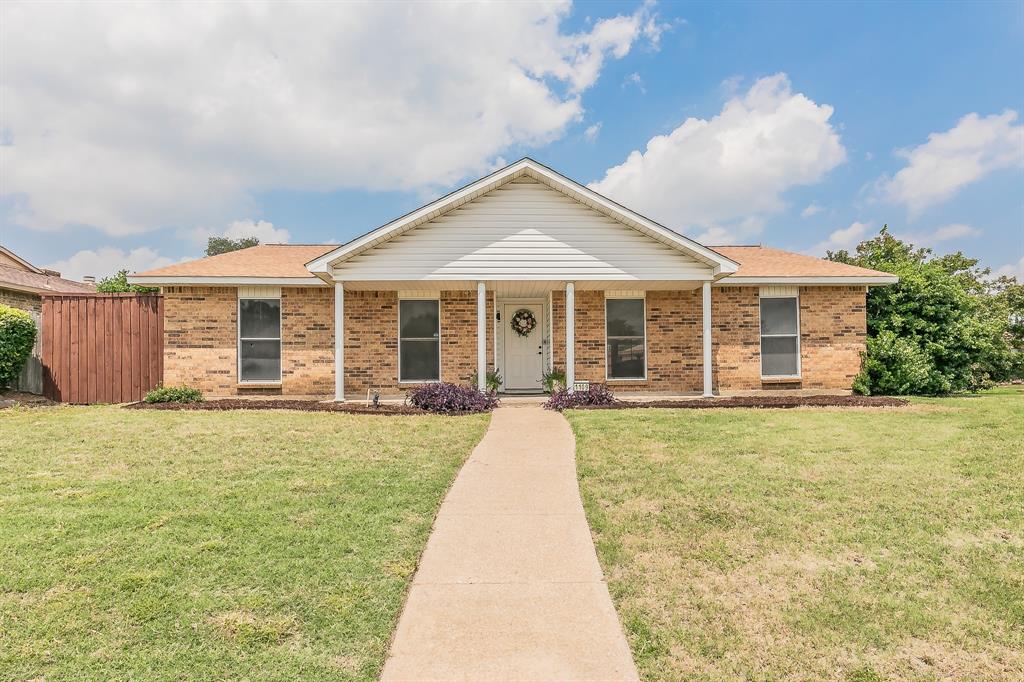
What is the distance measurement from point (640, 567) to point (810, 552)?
4.35 feet

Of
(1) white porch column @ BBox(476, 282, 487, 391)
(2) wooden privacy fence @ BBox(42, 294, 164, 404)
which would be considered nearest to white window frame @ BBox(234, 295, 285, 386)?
(2) wooden privacy fence @ BBox(42, 294, 164, 404)

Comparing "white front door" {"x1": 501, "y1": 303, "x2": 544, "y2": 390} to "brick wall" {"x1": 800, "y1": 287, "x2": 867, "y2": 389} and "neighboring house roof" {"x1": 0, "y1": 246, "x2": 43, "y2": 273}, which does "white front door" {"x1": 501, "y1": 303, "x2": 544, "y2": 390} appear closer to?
"brick wall" {"x1": 800, "y1": 287, "x2": 867, "y2": 389}

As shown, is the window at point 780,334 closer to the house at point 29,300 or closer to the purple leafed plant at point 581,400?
the purple leafed plant at point 581,400

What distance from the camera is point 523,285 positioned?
12.6 metres

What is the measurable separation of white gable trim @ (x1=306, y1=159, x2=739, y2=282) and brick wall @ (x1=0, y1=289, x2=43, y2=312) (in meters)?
10.3

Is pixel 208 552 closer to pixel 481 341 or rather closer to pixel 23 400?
pixel 481 341

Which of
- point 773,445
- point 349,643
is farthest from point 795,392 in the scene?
point 349,643

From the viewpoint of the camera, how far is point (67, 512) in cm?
469

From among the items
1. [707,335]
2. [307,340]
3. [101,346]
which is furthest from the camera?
[307,340]

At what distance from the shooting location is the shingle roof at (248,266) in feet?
40.4

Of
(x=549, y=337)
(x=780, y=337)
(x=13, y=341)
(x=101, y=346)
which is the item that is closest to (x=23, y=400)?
(x=13, y=341)

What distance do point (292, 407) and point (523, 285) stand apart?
5545 mm

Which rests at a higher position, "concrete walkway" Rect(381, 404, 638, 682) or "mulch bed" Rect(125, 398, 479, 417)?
"mulch bed" Rect(125, 398, 479, 417)

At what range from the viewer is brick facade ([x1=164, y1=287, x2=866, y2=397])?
1288cm
